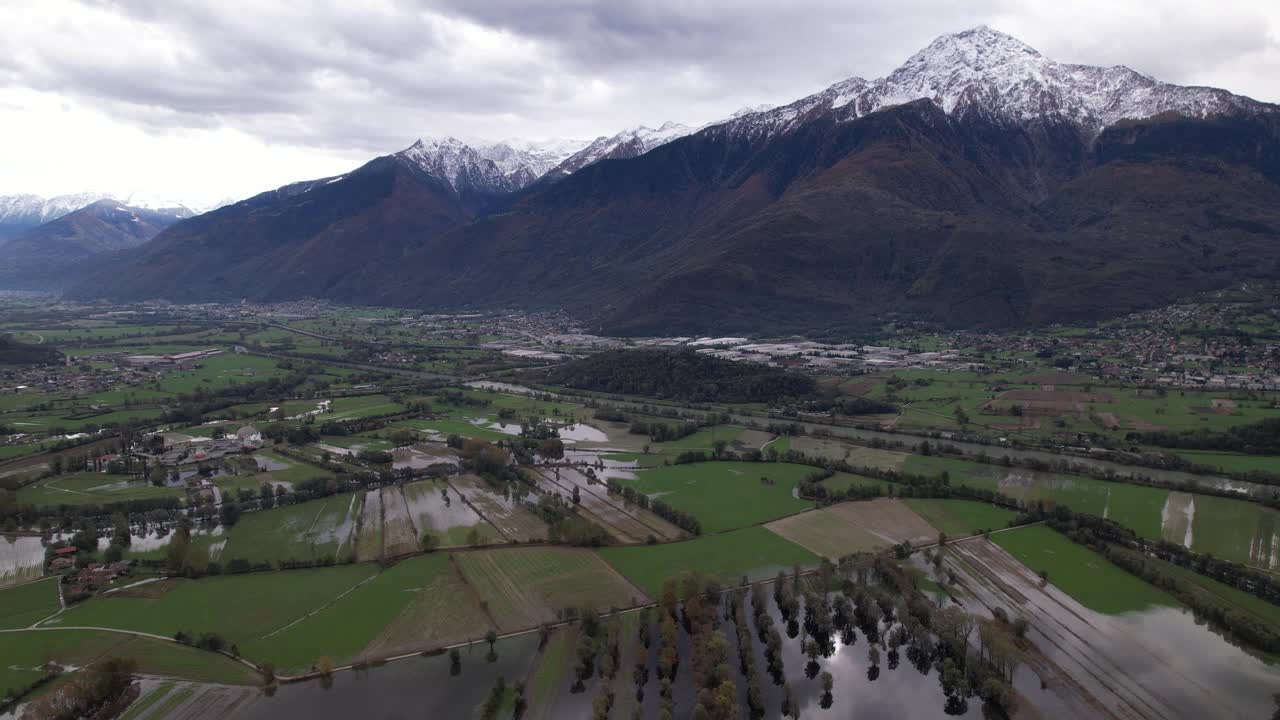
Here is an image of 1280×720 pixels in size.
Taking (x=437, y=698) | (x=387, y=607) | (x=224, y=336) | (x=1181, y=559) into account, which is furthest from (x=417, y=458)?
(x=224, y=336)

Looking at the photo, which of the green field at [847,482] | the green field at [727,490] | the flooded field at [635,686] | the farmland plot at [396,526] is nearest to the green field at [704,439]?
the green field at [727,490]

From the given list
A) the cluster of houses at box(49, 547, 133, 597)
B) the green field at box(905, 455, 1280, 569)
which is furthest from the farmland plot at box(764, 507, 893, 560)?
the cluster of houses at box(49, 547, 133, 597)

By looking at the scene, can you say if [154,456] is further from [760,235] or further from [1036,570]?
[760,235]

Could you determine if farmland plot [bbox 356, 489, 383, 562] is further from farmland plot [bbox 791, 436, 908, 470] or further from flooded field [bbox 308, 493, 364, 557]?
farmland plot [bbox 791, 436, 908, 470]

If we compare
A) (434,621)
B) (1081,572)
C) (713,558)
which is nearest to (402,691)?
(434,621)

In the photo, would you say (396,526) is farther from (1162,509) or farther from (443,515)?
(1162,509)

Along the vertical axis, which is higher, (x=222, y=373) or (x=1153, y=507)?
(x=222, y=373)

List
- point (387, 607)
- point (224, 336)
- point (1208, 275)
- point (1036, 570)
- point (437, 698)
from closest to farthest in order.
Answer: point (437, 698), point (387, 607), point (1036, 570), point (1208, 275), point (224, 336)
